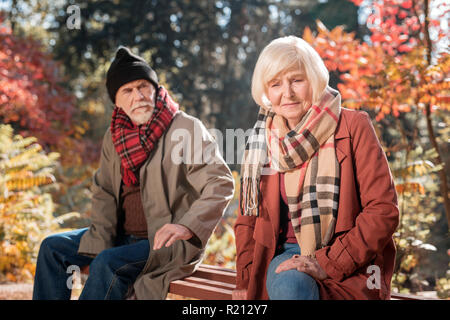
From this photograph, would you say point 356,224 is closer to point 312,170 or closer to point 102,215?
point 312,170

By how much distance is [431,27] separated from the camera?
3.92 m

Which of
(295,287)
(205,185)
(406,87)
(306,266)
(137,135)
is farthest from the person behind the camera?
(406,87)

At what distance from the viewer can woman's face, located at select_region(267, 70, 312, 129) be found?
85.9 inches

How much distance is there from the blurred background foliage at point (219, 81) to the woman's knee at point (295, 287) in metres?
1.92

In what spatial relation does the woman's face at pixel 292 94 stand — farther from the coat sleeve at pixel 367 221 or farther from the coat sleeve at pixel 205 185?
the coat sleeve at pixel 205 185

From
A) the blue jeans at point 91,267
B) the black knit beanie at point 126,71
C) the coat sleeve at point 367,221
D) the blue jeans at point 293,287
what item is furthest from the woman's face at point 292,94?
the blue jeans at point 91,267

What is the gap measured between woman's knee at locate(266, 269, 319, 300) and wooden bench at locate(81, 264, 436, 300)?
23.3 inches

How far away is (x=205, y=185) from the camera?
Answer: 2848 millimetres

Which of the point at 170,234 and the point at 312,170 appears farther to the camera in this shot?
the point at 170,234

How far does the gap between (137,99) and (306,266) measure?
1632 millimetres

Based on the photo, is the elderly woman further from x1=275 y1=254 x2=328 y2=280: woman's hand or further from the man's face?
the man's face

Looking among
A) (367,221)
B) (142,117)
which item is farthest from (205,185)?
(367,221)

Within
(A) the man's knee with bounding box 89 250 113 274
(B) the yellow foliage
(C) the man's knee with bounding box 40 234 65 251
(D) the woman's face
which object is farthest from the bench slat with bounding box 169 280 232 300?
(B) the yellow foliage
